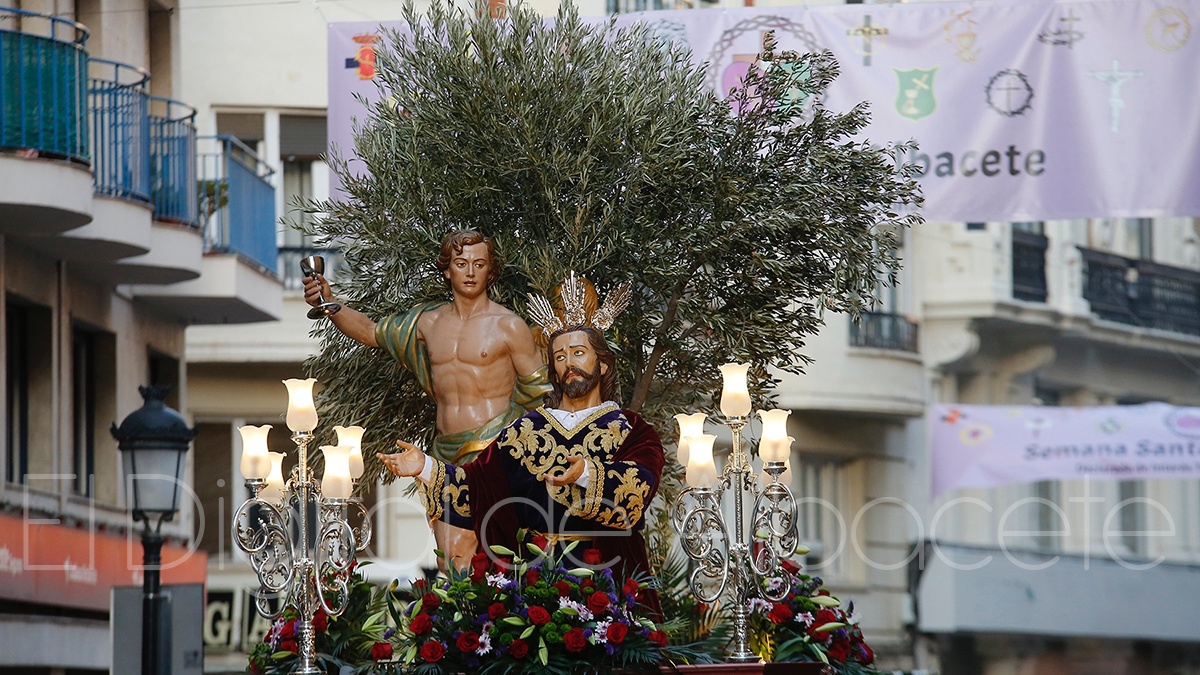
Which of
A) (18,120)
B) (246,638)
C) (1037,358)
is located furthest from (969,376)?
(18,120)

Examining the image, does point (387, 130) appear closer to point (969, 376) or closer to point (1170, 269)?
point (969, 376)

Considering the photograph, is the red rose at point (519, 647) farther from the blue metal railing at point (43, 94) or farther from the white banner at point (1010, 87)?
the blue metal railing at point (43, 94)

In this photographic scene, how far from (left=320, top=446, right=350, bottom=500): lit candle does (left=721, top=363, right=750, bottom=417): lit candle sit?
1.72 metres

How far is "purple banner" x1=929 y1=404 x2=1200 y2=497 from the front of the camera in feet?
83.7

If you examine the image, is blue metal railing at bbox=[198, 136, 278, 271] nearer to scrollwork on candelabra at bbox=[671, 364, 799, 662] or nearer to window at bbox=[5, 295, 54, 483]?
window at bbox=[5, 295, 54, 483]

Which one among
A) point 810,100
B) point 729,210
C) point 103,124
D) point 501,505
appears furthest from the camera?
point 103,124

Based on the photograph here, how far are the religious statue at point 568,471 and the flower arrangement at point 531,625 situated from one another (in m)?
0.38

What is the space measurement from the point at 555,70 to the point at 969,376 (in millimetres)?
16891

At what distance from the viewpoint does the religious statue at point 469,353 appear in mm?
10312

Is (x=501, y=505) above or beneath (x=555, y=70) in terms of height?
beneath

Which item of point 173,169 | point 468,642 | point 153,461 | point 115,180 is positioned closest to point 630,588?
point 468,642

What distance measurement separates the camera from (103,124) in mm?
16531

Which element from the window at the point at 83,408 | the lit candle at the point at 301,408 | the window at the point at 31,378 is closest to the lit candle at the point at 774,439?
the lit candle at the point at 301,408

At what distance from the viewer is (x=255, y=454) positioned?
9836 mm
